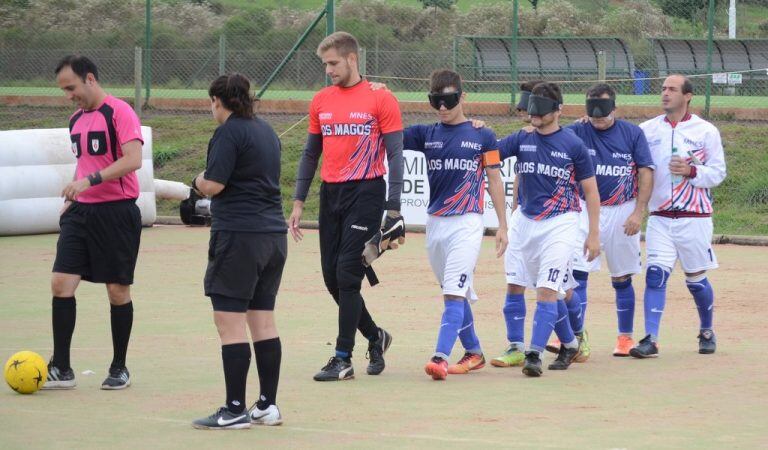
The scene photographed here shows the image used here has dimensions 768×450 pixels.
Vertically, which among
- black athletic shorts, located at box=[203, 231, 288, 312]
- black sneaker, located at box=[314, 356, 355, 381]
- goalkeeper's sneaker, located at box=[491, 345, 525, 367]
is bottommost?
goalkeeper's sneaker, located at box=[491, 345, 525, 367]

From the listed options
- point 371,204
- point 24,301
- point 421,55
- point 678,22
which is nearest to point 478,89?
point 421,55

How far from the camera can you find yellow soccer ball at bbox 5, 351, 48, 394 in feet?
25.9

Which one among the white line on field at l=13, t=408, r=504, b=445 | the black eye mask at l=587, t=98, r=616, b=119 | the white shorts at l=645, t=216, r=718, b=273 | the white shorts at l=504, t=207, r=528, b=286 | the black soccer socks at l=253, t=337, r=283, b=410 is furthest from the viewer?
the white shorts at l=645, t=216, r=718, b=273

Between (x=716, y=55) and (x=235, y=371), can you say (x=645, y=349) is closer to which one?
(x=235, y=371)

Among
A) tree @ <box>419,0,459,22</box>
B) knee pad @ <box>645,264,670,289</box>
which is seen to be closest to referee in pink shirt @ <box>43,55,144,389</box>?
knee pad @ <box>645,264,670,289</box>

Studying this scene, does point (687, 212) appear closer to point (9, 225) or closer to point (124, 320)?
point (124, 320)

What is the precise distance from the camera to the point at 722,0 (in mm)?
26359

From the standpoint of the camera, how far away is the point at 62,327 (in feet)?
26.9

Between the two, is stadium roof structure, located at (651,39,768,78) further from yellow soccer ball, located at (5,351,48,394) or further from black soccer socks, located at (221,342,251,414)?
black soccer socks, located at (221,342,251,414)

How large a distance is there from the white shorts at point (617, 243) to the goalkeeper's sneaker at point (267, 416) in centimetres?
339

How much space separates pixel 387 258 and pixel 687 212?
22.0ft

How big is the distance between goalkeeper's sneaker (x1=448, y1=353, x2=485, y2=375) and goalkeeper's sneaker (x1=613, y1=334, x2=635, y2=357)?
1.24 meters

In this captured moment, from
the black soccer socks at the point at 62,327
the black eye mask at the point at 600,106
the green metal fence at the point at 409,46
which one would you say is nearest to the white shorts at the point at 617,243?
the black eye mask at the point at 600,106

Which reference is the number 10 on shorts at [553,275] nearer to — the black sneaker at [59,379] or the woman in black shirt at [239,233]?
the woman in black shirt at [239,233]
